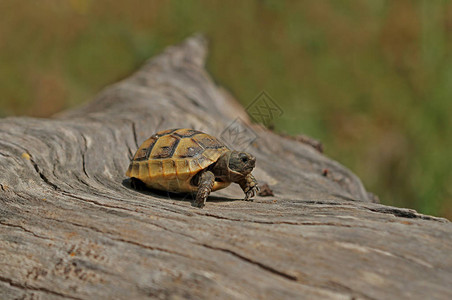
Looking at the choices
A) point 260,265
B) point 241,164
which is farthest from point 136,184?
point 260,265

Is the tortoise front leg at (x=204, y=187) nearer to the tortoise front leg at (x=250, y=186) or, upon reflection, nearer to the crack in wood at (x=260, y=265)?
the tortoise front leg at (x=250, y=186)

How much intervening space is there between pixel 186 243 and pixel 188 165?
116cm

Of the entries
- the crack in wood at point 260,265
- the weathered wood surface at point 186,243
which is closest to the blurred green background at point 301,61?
the weathered wood surface at point 186,243

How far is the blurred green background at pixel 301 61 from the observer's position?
6.98 metres

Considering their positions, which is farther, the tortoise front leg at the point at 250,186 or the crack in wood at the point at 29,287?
the tortoise front leg at the point at 250,186

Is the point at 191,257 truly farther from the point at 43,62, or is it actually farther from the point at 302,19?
the point at 302,19

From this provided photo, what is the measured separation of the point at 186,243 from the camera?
2014mm

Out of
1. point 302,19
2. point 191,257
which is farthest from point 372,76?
point 191,257

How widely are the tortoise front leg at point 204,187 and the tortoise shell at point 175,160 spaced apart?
0.27ft

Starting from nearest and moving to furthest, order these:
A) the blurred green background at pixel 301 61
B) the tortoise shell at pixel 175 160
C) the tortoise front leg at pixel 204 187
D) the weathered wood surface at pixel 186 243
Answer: the weathered wood surface at pixel 186 243
the tortoise front leg at pixel 204 187
the tortoise shell at pixel 175 160
the blurred green background at pixel 301 61

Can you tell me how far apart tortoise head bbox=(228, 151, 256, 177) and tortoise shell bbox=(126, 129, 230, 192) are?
0.14 metres

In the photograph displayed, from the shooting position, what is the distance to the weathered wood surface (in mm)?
1744

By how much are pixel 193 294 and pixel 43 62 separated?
7.43 meters

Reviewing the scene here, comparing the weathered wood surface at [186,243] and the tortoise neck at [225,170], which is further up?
the tortoise neck at [225,170]
